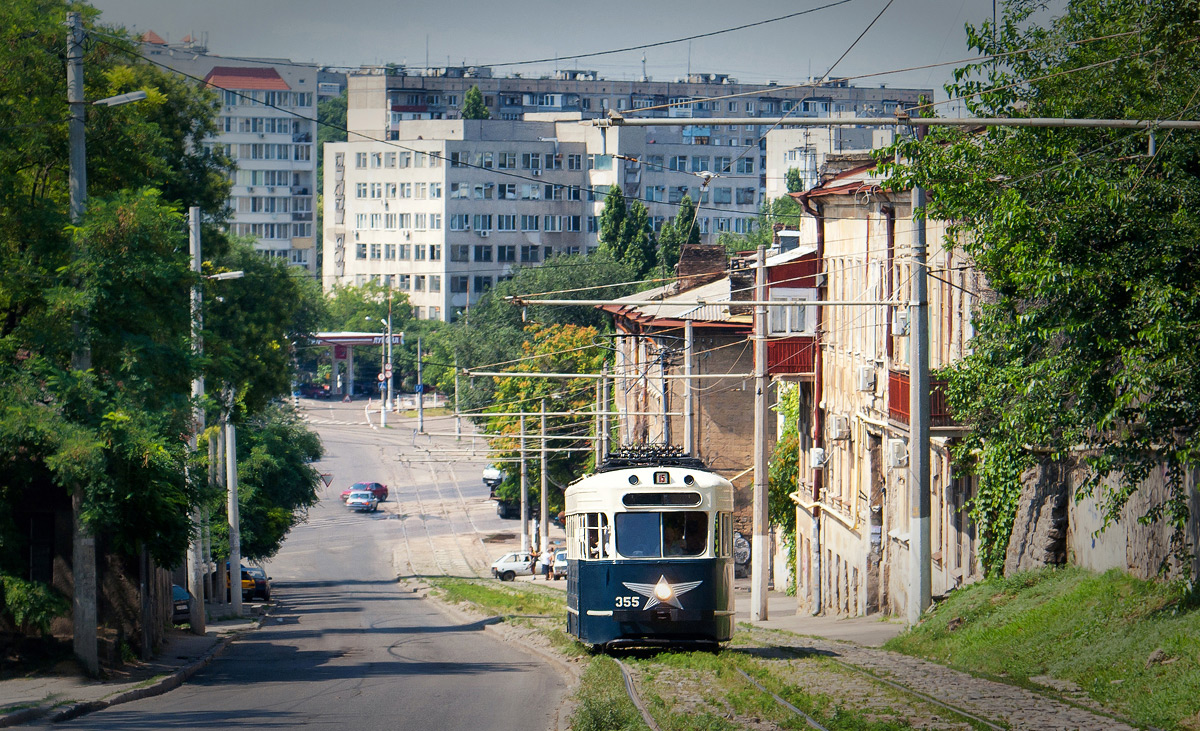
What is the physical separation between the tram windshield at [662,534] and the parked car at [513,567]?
1474 inches

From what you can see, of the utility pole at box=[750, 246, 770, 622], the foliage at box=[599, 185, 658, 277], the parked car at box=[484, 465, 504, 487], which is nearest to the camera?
the utility pole at box=[750, 246, 770, 622]

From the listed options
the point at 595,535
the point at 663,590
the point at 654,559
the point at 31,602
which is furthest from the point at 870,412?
the point at 31,602

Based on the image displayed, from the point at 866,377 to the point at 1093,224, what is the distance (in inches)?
598

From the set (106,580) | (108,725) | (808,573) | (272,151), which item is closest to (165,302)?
(106,580)

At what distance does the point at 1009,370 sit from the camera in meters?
17.8

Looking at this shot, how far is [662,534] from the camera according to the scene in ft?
67.5

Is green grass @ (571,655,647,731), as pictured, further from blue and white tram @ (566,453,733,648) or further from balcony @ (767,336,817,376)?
balcony @ (767,336,817,376)

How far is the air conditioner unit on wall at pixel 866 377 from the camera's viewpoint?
30.9 m

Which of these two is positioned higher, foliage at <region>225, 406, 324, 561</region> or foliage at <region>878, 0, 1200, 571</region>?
foliage at <region>878, 0, 1200, 571</region>

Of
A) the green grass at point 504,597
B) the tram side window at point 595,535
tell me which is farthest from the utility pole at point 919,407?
the green grass at point 504,597

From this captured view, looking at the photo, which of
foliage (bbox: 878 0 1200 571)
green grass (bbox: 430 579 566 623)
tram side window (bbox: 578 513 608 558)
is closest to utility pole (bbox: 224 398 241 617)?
green grass (bbox: 430 579 566 623)

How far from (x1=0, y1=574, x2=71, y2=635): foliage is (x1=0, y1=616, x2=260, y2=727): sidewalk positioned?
828 mm

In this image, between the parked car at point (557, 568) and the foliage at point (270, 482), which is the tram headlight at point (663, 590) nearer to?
the foliage at point (270, 482)

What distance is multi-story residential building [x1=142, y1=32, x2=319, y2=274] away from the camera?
152 metres
